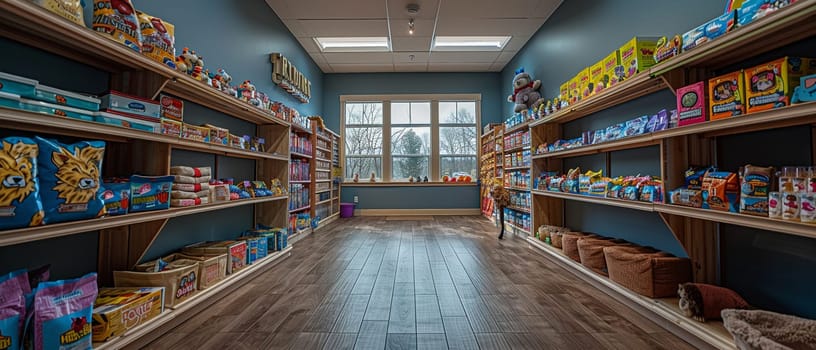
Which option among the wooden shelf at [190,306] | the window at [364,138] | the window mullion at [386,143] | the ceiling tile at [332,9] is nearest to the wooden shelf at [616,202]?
the wooden shelf at [190,306]

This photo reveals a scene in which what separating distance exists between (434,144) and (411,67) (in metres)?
1.75

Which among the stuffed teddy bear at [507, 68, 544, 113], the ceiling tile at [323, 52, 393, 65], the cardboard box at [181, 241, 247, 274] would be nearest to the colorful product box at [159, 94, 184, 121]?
the cardboard box at [181, 241, 247, 274]

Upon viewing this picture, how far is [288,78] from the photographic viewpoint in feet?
12.9

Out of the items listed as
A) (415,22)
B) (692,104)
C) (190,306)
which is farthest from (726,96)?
(415,22)

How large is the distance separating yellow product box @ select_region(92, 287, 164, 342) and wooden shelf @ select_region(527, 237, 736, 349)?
2615mm

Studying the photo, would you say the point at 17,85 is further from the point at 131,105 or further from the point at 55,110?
the point at 131,105

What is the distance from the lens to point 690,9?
6.07 ft

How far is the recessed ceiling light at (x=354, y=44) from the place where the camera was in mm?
4926

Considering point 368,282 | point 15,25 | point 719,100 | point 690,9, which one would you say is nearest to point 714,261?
point 719,100

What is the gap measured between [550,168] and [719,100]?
6.49ft

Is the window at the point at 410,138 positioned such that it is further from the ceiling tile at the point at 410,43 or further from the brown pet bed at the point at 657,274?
the brown pet bed at the point at 657,274

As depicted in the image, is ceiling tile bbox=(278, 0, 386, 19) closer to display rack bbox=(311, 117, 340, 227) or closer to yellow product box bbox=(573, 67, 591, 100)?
display rack bbox=(311, 117, 340, 227)

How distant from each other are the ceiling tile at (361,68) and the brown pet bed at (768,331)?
231 inches

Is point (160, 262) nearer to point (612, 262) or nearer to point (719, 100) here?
point (612, 262)
